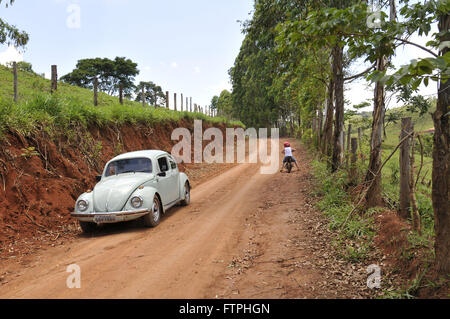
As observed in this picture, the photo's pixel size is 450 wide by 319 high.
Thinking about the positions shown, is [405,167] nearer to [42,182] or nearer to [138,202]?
[138,202]

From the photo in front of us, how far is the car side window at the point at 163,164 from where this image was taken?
837 cm

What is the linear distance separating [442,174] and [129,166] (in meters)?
6.76

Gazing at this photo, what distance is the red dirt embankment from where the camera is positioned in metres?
6.48

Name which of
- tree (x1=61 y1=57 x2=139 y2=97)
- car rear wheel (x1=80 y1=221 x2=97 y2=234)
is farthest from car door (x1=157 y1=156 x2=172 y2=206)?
tree (x1=61 y1=57 x2=139 y2=97)

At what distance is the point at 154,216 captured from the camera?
713 centimetres

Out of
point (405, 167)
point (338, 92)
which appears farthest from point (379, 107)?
point (338, 92)

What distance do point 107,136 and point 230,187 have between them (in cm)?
523

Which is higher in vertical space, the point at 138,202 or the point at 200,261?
the point at 138,202

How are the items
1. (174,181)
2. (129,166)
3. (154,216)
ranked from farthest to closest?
(174,181) → (129,166) → (154,216)

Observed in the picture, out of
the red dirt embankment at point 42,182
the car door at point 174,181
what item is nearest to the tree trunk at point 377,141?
the car door at point 174,181

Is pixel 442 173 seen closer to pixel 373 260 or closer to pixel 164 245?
pixel 373 260

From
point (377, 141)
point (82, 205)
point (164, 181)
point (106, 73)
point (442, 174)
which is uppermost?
point (106, 73)

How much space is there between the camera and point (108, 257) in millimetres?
5211

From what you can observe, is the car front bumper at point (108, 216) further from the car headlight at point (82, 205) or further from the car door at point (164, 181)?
the car door at point (164, 181)
